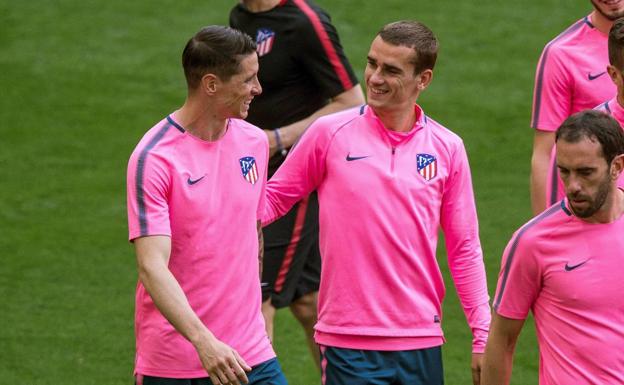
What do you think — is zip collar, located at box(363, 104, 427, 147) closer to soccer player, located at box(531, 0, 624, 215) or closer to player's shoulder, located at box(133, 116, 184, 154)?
player's shoulder, located at box(133, 116, 184, 154)

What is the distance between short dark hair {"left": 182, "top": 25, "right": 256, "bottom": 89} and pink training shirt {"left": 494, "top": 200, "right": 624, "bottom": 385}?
133 cm

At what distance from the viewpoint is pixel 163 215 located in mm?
5066

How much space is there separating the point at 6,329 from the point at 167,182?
3887 mm

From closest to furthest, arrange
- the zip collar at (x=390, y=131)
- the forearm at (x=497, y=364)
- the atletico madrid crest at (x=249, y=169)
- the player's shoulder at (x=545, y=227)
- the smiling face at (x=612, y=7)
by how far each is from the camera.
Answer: the player's shoulder at (x=545, y=227) → the forearm at (x=497, y=364) → the atletico madrid crest at (x=249, y=169) → the zip collar at (x=390, y=131) → the smiling face at (x=612, y=7)

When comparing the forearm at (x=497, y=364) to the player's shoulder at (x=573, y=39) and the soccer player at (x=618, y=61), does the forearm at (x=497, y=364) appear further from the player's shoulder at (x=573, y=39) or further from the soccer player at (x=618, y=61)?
the player's shoulder at (x=573, y=39)

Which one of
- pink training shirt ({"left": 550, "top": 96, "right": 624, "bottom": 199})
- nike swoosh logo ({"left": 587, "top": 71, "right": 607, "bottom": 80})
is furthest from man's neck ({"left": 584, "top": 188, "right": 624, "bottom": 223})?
nike swoosh logo ({"left": 587, "top": 71, "right": 607, "bottom": 80})

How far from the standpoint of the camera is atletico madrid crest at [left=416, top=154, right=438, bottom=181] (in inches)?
214

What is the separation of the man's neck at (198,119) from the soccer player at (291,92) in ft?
5.50

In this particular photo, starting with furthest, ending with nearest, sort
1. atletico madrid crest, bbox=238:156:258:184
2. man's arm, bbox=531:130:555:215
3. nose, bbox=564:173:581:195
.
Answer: man's arm, bbox=531:130:555:215
atletico madrid crest, bbox=238:156:258:184
nose, bbox=564:173:581:195

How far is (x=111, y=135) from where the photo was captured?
39.4 feet

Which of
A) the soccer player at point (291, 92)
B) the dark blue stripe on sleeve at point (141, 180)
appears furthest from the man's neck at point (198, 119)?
the soccer player at point (291, 92)

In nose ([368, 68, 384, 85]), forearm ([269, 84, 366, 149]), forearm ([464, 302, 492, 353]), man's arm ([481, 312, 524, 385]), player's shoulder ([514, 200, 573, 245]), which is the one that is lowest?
forearm ([464, 302, 492, 353])

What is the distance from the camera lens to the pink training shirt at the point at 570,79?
6.34 m

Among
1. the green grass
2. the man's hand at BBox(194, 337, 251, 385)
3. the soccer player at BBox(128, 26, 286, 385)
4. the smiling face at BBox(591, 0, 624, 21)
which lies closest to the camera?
the man's hand at BBox(194, 337, 251, 385)
